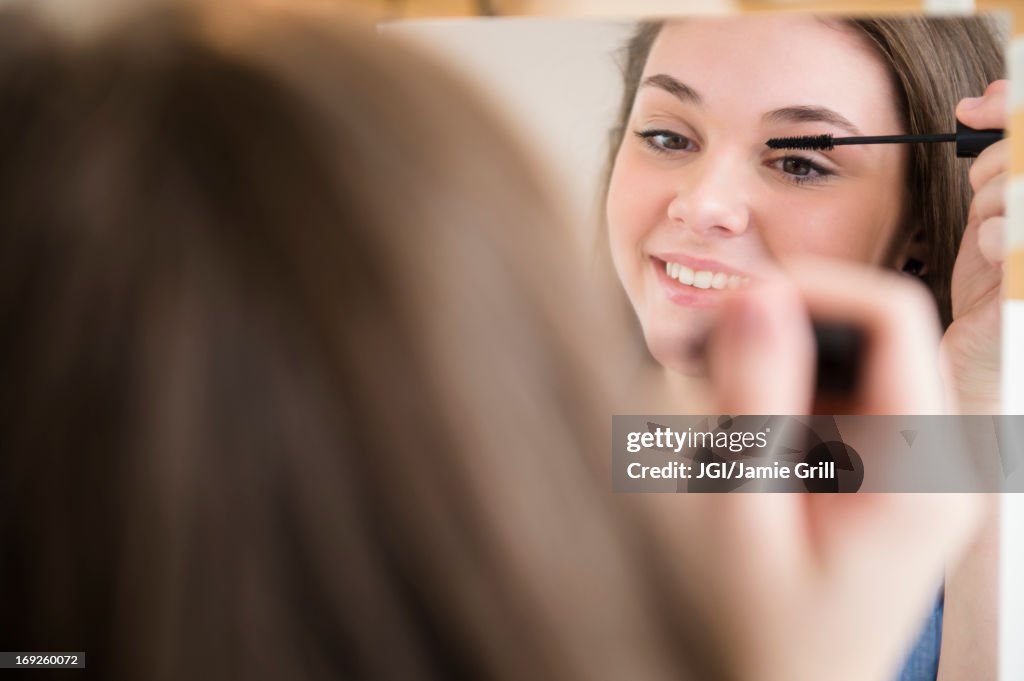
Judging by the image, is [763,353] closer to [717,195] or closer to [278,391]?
[717,195]

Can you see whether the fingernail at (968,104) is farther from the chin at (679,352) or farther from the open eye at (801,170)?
the chin at (679,352)

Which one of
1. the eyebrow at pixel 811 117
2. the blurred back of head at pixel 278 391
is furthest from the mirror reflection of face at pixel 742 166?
the blurred back of head at pixel 278 391

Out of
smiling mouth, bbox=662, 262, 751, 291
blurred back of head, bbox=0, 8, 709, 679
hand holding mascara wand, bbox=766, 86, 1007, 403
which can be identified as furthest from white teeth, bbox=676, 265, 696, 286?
blurred back of head, bbox=0, 8, 709, 679

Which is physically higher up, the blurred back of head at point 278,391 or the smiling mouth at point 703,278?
the smiling mouth at point 703,278

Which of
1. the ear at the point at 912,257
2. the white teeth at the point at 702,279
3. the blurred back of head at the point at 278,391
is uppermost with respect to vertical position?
the ear at the point at 912,257

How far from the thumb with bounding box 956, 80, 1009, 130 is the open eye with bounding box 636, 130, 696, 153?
0.22 metres

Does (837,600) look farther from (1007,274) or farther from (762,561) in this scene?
(1007,274)

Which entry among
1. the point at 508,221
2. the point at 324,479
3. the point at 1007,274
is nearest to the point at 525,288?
the point at 508,221

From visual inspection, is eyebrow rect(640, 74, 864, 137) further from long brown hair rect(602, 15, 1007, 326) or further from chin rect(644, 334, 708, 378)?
chin rect(644, 334, 708, 378)

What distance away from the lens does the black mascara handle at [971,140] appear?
0.63 meters

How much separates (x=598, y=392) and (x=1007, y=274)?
384mm

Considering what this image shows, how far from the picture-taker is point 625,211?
659mm

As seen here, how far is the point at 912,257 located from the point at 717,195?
0.16 metres

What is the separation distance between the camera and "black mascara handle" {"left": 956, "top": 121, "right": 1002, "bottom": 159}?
0.63 m
